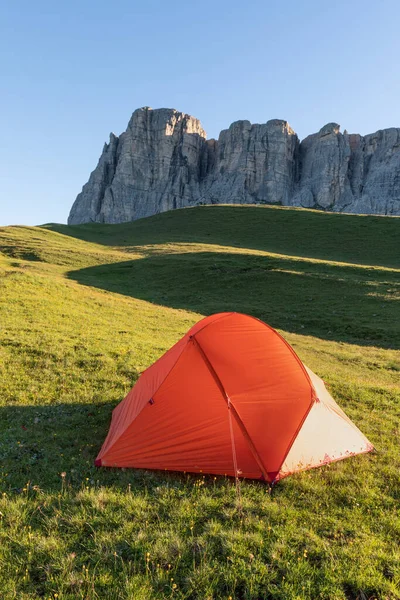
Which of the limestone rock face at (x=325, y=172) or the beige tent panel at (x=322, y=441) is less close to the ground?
the limestone rock face at (x=325, y=172)

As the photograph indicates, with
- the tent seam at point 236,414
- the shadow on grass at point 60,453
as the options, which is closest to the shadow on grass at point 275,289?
the tent seam at point 236,414

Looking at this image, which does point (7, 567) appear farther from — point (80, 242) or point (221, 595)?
point (80, 242)

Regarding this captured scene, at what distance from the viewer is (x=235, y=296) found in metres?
33.7

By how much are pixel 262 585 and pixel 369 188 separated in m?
167

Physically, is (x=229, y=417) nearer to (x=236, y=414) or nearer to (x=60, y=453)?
(x=236, y=414)

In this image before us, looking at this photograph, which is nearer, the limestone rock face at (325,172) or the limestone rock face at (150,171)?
the limestone rock face at (325,172)

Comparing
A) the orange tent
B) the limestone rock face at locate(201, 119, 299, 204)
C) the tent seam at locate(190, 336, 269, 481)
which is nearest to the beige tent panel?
the orange tent

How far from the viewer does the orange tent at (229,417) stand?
23.9 feet

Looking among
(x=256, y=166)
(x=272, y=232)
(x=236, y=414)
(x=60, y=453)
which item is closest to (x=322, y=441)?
(x=236, y=414)

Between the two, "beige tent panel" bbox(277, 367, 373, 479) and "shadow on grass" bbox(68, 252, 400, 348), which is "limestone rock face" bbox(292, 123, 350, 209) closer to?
"shadow on grass" bbox(68, 252, 400, 348)

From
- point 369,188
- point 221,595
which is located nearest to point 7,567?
point 221,595

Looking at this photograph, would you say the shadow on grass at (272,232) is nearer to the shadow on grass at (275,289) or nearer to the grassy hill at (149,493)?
the shadow on grass at (275,289)

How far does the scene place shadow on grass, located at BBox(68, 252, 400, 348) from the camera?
1011 inches

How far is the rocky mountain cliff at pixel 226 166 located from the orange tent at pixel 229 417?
519 ft
